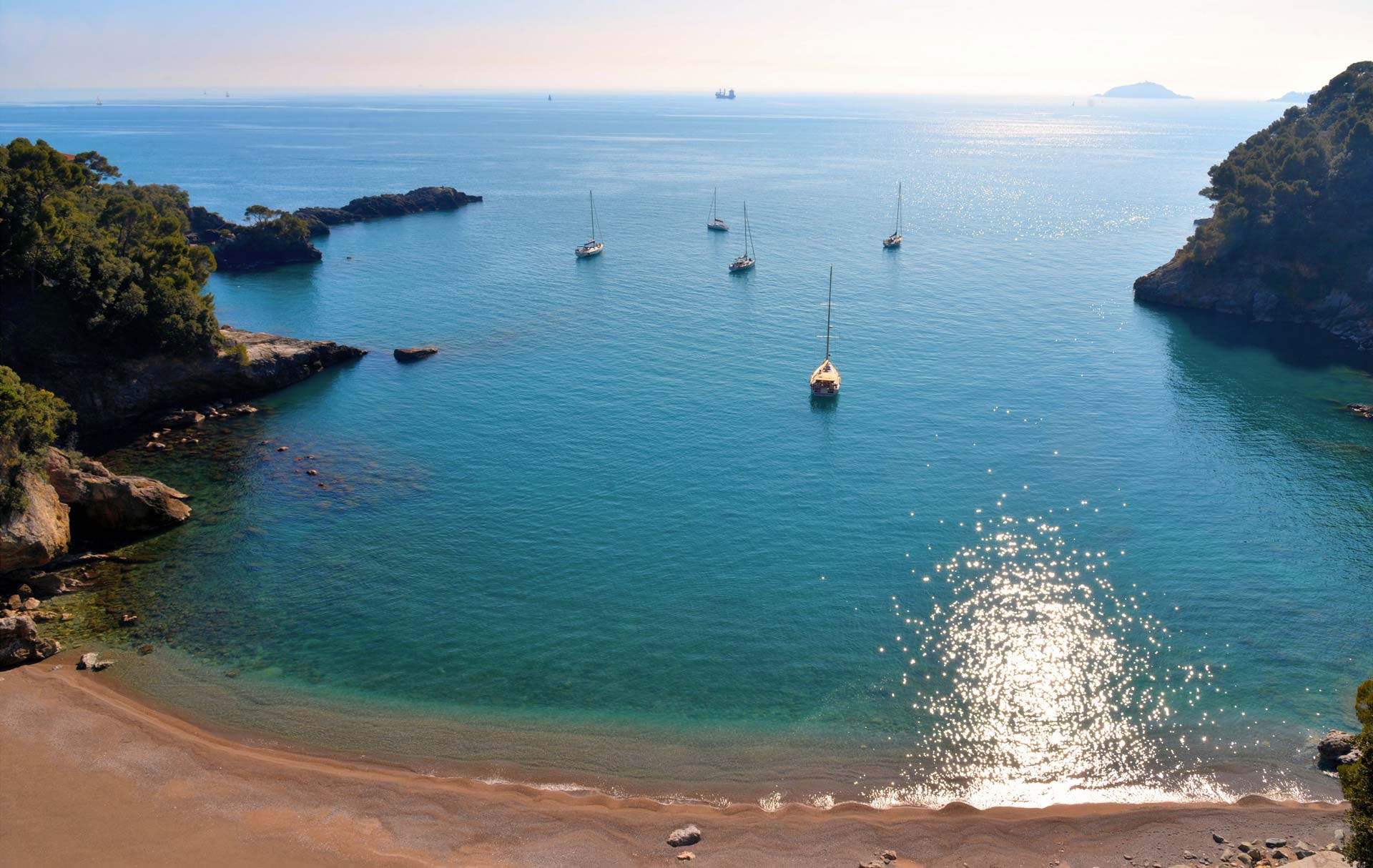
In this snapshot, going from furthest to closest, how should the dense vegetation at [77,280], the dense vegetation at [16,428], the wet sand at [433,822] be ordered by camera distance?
the dense vegetation at [77,280], the dense vegetation at [16,428], the wet sand at [433,822]

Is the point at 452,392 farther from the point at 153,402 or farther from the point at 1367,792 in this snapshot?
the point at 1367,792

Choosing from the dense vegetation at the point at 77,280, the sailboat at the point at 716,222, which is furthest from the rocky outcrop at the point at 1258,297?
the dense vegetation at the point at 77,280

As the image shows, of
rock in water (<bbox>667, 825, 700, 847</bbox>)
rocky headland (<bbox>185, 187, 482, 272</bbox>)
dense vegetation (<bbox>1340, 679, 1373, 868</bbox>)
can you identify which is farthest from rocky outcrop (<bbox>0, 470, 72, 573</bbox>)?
rocky headland (<bbox>185, 187, 482, 272</bbox>)

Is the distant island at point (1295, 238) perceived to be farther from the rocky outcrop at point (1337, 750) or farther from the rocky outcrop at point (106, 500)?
the rocky outcrop at point (106, 500)

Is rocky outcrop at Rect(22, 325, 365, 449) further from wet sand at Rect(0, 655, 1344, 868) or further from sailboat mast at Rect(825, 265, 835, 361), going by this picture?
sailboat mast at Rect(825, 265, 835, 361)

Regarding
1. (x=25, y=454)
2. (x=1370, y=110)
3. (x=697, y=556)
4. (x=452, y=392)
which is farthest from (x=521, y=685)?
(x=1370, y=110)
